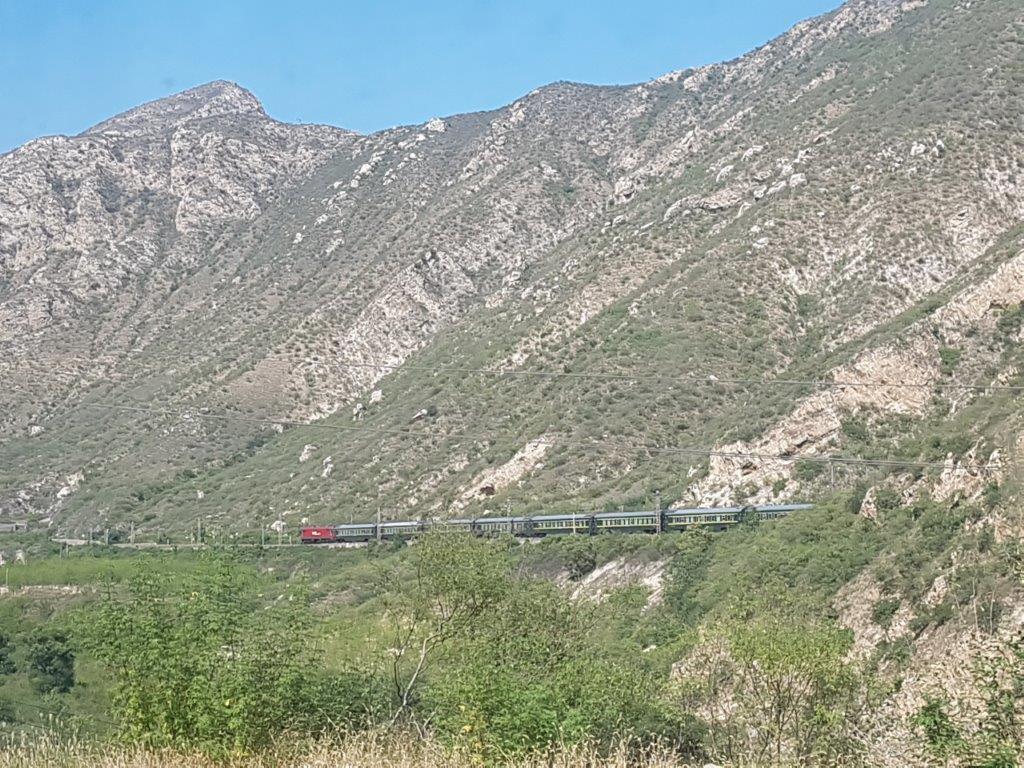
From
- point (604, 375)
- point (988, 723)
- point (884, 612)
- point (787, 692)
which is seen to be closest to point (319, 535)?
point (604, 375)

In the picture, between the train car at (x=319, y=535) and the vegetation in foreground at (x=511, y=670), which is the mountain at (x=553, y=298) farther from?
the vegetation in foreground at (x=511, y=670)

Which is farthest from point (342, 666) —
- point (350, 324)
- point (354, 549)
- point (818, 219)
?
point (350, 324)

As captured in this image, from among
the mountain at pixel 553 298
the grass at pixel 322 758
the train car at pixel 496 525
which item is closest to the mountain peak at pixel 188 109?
the mountain at pixel 553 298

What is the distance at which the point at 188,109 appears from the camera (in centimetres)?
17988

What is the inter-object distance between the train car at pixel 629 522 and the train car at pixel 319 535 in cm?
1859

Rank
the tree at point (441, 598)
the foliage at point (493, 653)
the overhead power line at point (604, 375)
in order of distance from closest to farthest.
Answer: the foliage at point (493, 653), the tree at point (441, 598), the overhead power line at point (604, 375)

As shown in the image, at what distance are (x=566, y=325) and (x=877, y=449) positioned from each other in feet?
97.3

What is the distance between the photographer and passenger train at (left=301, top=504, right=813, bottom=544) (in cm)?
4812

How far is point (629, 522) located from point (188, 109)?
148 metres

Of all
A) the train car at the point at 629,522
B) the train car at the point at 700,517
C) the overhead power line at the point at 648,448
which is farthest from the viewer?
the train car at the point at 629,522

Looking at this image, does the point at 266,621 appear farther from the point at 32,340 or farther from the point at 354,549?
the point at 32,340

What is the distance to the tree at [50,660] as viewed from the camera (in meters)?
41.1

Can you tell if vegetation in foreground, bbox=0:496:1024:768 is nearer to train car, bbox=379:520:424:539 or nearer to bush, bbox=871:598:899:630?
bush, bbox=871:598:899:630

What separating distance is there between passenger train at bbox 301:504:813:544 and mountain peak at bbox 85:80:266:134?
109855 millimetres
